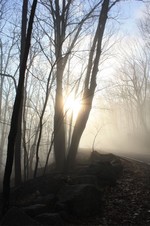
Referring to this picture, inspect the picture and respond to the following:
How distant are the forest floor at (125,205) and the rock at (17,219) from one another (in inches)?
42.0

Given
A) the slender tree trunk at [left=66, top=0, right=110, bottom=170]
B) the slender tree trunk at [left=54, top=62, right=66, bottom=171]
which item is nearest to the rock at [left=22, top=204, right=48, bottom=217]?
the slender tree trunk at [left=66, top=0, right=110, bottom=170]

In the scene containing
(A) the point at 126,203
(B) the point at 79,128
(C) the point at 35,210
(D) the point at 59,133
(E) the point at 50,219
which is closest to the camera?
(E) the point at 50,219

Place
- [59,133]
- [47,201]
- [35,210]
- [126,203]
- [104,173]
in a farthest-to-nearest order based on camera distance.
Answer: [59,133] < [104,173] < [126,203] < [47,201] < [35,210]

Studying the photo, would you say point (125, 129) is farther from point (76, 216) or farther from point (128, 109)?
point (76, 216)

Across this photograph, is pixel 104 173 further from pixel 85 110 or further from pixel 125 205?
pixel 85 110

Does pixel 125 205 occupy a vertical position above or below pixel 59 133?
below

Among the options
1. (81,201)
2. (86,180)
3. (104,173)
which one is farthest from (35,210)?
(104,173)

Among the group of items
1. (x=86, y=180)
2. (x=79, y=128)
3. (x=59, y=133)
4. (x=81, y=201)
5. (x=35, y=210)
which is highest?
(x=79, y=128)

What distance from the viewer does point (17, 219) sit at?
7113 millimetres

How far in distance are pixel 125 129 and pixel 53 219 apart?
73856mm

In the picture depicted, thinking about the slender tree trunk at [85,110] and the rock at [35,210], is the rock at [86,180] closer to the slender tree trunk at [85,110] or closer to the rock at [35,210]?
the rock at [35,210]

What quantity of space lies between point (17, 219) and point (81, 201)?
1.91 meters

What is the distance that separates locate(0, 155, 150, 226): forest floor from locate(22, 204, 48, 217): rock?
0.75 meters

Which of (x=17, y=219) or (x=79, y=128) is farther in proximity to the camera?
(x=79, y=128)
